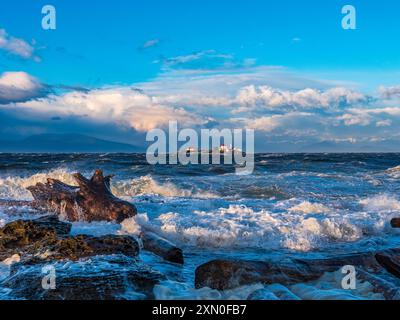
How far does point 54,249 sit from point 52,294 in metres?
1.62

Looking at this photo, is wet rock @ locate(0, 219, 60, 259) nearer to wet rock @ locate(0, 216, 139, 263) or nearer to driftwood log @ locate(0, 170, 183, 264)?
wet rock @ locate(0, 216, 139, 263)

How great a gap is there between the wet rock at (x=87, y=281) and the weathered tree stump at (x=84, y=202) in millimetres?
3488

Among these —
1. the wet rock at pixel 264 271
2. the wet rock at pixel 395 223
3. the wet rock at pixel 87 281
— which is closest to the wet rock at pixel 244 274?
the wet rock at pixel 264 271

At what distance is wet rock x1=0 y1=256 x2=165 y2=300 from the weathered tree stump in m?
3.49

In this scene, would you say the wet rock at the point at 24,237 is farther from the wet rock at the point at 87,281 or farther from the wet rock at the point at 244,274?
the wet rock at the point at 244,274

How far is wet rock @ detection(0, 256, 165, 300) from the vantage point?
5109 millimetres

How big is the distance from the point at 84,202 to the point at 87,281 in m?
4.78

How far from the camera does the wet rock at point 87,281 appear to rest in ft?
16.8

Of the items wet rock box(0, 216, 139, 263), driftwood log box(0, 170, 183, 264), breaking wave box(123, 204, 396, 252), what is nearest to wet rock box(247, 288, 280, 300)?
wet rock box(0, 216, 139, 263)

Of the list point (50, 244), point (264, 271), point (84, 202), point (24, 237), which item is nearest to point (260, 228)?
point (264, 271)
